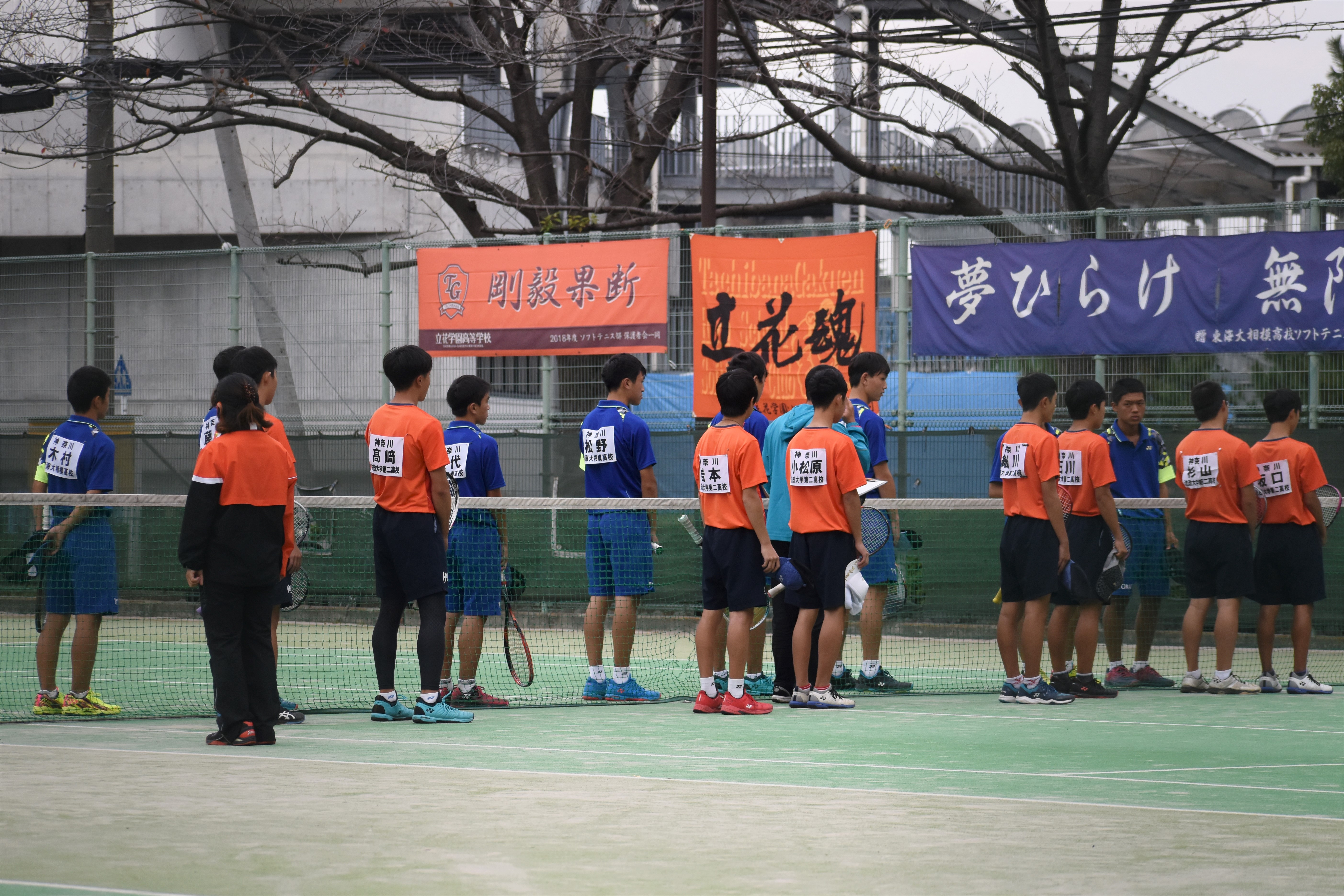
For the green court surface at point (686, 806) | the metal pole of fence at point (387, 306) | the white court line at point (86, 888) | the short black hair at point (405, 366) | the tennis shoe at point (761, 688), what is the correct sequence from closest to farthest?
the white court line at point (86, 888)
the green court surface at point (686, 806)
the short black hair at point (405, 366)
the tennis shoe at point (761, 688)
the metal pole of fence at point (387, 306)

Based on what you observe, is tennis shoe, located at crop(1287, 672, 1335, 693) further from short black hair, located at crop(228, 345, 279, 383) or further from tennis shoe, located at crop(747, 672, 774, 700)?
short black hair, located at crop(228, 345, 279, 383)

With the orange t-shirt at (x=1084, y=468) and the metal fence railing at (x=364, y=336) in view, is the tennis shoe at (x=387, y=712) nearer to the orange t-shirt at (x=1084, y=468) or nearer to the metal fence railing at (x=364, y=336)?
the orange t-shirt at (x=1084, y=468)

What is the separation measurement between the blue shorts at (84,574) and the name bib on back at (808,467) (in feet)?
13.1

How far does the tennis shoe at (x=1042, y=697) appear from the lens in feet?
31.1

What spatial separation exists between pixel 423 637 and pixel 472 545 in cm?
134

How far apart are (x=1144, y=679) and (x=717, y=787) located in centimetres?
517

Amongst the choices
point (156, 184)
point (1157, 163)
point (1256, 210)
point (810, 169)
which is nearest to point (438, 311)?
point (1256, 210)

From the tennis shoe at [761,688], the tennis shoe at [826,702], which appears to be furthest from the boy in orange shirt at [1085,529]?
the tennis shoe at [761,688]

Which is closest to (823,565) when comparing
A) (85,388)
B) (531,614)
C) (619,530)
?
(619,530)

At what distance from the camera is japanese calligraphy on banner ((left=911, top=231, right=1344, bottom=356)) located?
13094mm

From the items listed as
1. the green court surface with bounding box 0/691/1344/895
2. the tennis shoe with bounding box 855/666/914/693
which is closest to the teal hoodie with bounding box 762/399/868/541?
the green court surface with bounding box 0/691/1344/895

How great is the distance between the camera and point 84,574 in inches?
355

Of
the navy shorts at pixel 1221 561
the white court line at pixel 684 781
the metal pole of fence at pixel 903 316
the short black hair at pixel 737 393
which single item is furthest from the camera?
the metal pole of fence at pixel 903 316

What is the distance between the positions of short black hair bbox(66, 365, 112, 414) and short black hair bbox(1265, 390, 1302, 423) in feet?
24.0
